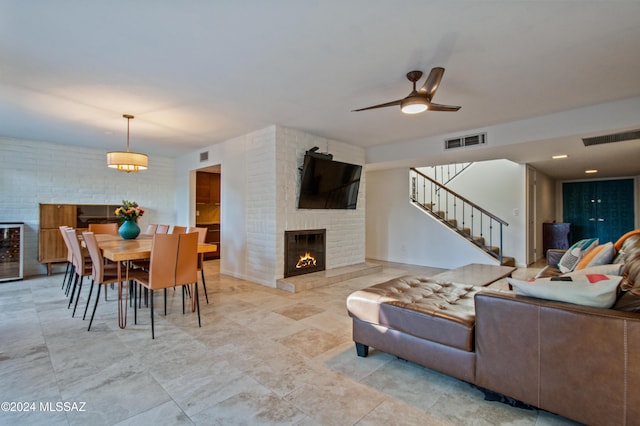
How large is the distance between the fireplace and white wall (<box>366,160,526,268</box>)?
2419 mm

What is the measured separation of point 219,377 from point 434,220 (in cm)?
545

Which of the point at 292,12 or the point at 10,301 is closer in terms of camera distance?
the point at 292,12

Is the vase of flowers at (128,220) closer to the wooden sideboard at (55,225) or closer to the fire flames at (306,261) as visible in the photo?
the wooden sideboard at (55,225)

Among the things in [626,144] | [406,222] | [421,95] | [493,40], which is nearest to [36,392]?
[421,95]

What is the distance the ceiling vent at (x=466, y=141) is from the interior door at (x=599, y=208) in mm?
6511

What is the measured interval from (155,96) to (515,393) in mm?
3988

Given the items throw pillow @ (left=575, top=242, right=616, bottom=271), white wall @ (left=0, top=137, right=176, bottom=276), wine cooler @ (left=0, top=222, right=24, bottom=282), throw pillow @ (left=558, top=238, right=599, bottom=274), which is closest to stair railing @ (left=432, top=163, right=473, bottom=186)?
throw pillow @ (left=558, top=238, right=599, bottom=274)

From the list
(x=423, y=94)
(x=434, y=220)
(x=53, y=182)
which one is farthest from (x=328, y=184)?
(x=53, y=182)

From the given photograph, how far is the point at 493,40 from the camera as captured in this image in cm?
228

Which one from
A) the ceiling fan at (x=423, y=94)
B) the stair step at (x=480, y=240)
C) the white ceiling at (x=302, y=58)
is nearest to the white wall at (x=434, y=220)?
the stair step at (x=480, y=240)

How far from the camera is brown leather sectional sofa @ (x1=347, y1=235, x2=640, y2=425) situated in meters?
1.40

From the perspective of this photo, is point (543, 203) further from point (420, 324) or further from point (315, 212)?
point (420, 324)

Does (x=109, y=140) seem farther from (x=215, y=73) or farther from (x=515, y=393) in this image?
(x=515, y=393)

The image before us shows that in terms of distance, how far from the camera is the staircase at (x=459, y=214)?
247 inches
